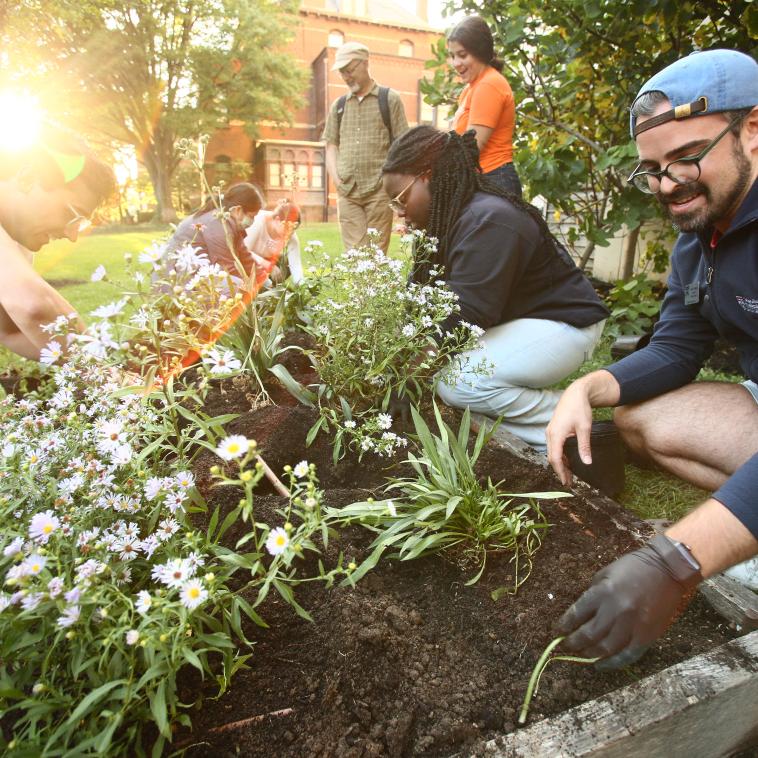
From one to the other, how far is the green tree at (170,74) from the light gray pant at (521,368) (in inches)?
955

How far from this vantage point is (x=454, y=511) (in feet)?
5.18

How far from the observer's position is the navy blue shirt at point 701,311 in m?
1.73

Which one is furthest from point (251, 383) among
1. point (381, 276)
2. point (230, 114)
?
point (230, 114)

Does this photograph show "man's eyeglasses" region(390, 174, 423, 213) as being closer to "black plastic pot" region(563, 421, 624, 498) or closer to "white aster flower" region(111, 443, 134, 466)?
"black plastic pot" region(563, 421, 624, 498)

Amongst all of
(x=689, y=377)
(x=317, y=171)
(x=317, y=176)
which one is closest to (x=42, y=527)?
(x=689, y=377)

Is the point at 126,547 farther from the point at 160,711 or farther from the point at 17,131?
the point at 17,131

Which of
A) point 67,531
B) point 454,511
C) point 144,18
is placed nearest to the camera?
point 67,531

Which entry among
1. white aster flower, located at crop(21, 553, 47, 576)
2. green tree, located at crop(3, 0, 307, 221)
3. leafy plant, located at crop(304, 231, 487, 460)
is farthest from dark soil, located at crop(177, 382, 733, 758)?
green tree, located at crop(3, 0, 307, 221)

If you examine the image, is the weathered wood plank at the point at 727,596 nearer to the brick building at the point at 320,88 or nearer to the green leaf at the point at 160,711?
the green leaf at the point at 160,711

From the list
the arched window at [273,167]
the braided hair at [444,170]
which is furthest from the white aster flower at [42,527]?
the arched window at [273,167]

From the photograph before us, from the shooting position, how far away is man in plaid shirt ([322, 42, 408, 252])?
17.6 feet

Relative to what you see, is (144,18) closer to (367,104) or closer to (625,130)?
(367,104)

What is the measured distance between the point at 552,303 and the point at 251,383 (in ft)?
5.03

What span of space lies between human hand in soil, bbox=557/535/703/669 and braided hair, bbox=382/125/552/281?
5.46 feet
